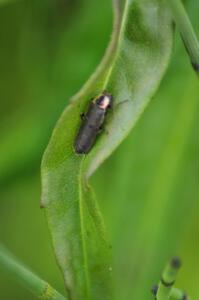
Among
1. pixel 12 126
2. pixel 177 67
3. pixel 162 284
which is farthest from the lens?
pixel 12 126

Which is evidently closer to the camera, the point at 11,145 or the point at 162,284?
the point at 162,284

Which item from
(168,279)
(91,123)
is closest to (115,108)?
(91,123)

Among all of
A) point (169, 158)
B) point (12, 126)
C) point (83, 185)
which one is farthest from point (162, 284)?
point (12, 126)

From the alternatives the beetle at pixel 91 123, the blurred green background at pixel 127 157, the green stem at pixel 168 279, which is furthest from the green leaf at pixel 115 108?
the blurred green background at pixel 127 157

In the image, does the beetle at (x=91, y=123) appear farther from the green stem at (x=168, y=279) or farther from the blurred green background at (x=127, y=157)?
the blurred green background at (x=127, y=157)

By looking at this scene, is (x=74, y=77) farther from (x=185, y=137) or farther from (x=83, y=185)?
(x=83, y=185)

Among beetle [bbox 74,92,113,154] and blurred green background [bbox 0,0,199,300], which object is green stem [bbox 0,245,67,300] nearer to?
beetle [bbox 74,92,113,154]
